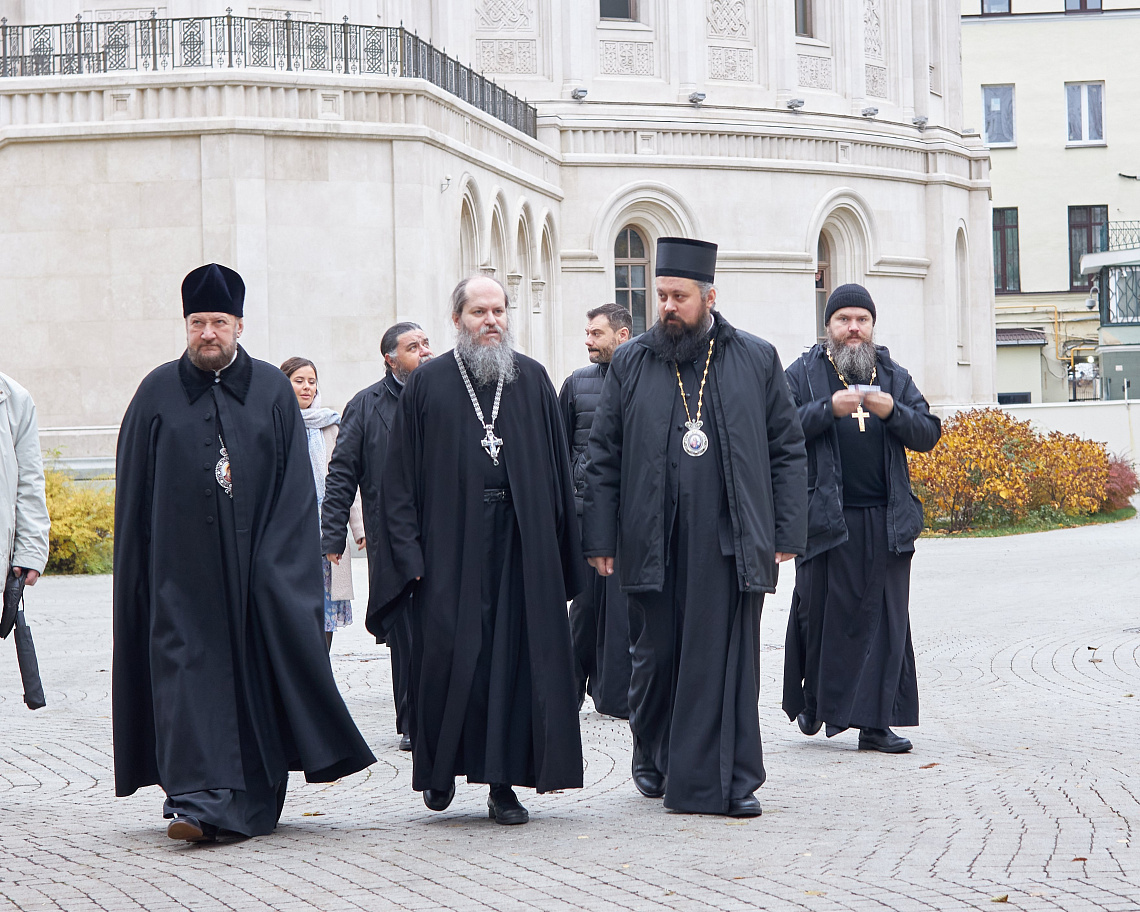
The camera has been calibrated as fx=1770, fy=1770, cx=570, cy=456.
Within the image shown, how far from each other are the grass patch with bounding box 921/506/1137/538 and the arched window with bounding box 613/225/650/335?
11.0 m

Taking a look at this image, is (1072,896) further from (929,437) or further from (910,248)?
(910,248)

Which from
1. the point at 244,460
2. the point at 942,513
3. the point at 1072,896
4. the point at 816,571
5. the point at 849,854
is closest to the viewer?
the point at 1072,896

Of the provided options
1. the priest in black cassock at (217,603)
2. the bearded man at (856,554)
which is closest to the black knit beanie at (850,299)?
the bearded man at (856,554)

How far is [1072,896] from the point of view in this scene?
5.46 metres

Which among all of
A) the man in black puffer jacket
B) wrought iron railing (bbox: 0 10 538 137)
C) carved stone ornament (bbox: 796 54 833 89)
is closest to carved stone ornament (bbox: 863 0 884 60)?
carved stone ornament (bbox: 796 54 833 89)

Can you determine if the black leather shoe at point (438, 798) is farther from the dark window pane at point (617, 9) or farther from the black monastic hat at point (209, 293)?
the dark window pane at point (617, 9)

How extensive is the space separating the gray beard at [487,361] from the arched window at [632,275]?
26.8 metres

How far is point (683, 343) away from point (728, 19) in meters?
28.6

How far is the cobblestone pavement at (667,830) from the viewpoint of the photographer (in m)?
5.61

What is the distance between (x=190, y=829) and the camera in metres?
6.28

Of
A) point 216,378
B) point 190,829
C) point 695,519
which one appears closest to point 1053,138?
point 695,519

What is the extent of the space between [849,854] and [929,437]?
315 cm

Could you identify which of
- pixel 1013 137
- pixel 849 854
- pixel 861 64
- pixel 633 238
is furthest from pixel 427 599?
pixel 1013 137

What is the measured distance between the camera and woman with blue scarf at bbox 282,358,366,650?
10086mm
